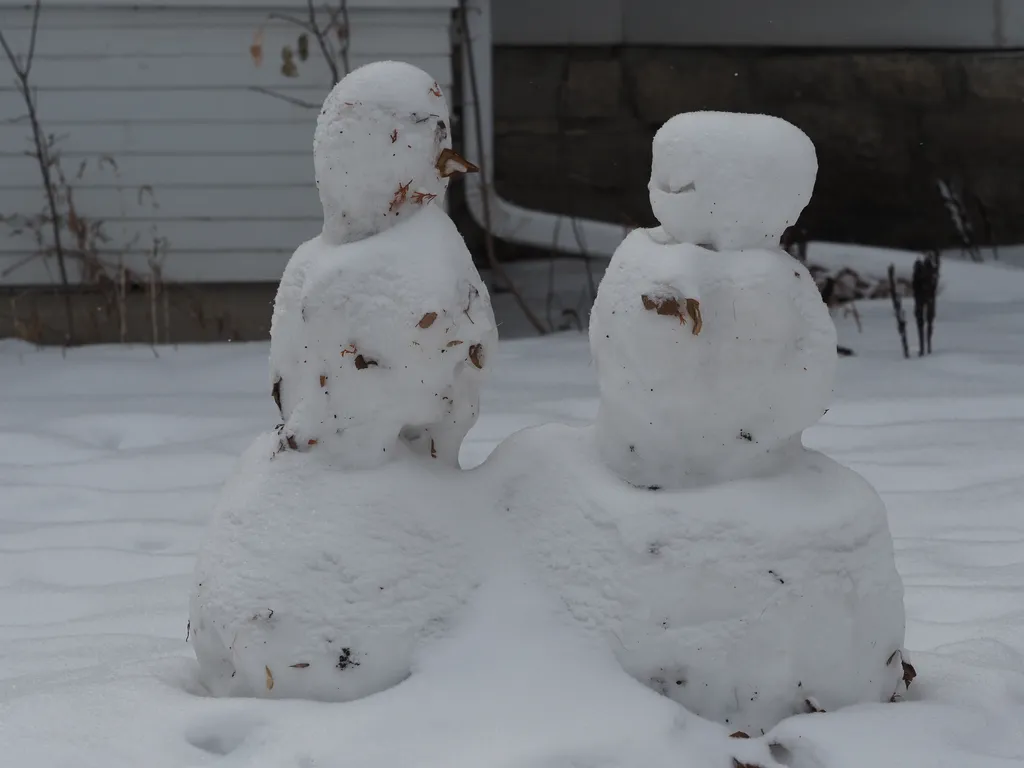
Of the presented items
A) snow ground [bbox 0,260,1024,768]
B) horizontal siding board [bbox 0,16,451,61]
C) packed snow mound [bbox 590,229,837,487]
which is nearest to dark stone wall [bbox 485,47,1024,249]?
horizontal siding board [bbox 0,16,451,61]

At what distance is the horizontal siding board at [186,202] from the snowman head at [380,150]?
4.07 meters

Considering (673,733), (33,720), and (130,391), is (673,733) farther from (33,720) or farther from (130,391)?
(130,391)

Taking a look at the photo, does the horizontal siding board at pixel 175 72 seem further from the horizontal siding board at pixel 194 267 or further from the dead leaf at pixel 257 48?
the horizontal siding board at pixel 194 267

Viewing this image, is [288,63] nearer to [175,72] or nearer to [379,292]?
[175,72]

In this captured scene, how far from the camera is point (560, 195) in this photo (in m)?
8.16

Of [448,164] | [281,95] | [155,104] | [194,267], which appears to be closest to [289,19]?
[281,95]

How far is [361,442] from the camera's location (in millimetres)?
1872

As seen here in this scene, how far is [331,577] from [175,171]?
14.6 feet

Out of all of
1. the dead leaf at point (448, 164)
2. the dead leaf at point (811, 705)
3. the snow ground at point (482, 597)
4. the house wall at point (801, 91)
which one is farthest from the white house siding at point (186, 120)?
the dead leaf at point (811, 705)

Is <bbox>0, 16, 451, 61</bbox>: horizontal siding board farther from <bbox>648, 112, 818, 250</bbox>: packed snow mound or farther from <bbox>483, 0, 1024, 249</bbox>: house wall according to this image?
<bbox>648, 112, 818, 250</bbox>: packed snow mound

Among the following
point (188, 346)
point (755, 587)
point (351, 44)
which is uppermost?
point (351, 44)

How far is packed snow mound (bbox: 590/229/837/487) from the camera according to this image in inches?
69.7

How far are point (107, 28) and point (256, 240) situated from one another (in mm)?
1110

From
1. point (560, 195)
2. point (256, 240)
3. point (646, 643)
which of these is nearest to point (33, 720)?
point (646, 643)
